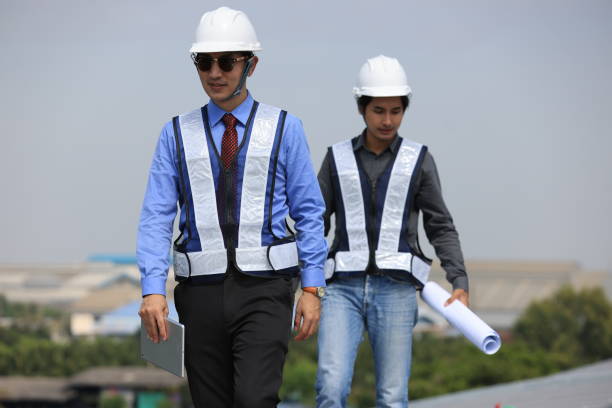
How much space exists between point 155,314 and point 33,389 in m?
86.0

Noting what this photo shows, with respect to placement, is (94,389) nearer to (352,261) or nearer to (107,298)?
(107,298)

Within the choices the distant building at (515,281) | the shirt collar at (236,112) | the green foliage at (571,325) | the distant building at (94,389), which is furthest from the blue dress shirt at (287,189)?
the distant building at (515,281)

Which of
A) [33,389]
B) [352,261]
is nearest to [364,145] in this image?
[352,261]

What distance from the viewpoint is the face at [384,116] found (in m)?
6.23

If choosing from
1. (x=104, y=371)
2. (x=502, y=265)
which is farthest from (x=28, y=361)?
(x=502, y=265)

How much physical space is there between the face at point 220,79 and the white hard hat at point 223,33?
0.12 ft

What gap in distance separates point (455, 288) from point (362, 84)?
1165mm

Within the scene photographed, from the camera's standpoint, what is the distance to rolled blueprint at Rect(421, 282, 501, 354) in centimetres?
566

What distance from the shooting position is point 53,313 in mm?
142375

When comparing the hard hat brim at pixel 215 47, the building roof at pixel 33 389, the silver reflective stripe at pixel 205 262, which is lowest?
the building roof at pixel 33 389

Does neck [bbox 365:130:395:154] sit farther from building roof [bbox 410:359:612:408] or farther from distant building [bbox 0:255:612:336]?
distant building [bbox 0:255:612:336]

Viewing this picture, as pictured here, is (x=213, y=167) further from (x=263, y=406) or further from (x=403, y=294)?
(x=403, y=294)

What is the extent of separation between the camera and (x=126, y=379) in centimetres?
8375

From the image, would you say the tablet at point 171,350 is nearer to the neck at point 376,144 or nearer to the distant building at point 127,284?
the neck at point 376,144
